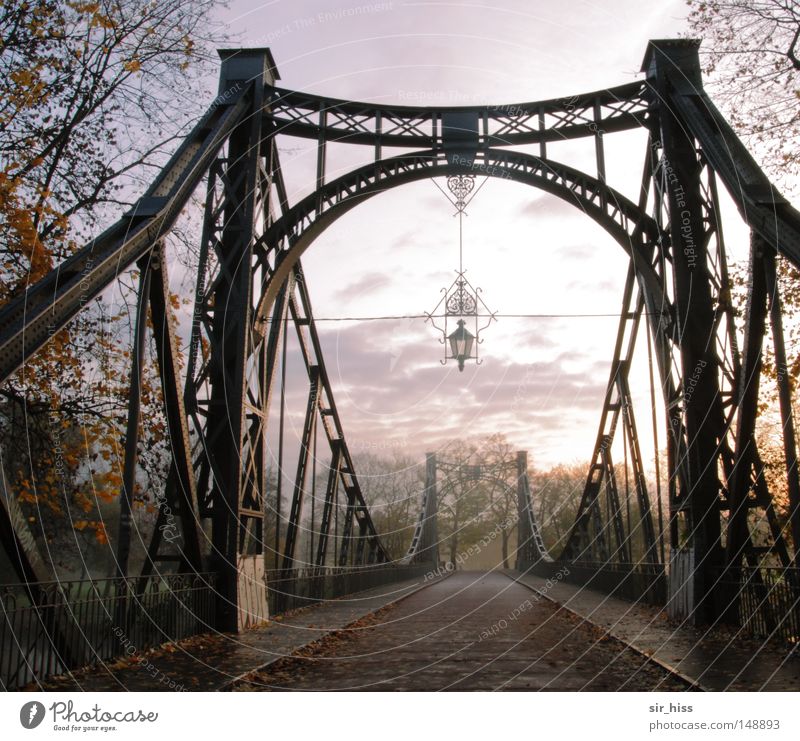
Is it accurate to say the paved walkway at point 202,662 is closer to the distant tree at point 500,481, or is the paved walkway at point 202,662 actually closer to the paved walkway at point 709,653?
the paved walkway at point 709,653

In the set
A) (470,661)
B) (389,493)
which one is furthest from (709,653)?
(389,493)

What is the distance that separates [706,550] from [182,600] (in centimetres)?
686

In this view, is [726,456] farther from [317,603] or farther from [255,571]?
[317,603]

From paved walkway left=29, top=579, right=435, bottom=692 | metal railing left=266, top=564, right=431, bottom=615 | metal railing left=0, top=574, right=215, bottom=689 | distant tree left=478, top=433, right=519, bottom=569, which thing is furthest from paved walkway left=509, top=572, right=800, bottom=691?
distant tree left=478, top=433, right=519, bottom=569

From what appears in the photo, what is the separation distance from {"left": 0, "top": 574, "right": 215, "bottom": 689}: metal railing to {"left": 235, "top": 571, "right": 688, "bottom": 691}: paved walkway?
156 centimetres

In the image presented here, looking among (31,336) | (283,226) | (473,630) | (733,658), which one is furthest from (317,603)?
(31,336)

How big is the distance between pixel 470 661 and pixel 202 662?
2850mm

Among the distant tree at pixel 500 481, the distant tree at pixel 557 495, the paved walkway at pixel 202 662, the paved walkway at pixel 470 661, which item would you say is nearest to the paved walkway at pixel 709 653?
the paved walkway at pixel 470 661

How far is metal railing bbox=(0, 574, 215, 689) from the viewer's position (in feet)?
22.4

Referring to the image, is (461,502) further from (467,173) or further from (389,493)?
(467,173)

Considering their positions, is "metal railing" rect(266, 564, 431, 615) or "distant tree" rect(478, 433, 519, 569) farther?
"distant tree" rect(478, 433, 519, 569)

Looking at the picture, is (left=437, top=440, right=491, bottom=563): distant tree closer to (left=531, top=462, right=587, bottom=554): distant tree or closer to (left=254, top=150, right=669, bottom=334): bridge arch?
(left=531, top=462, right=587, bottom=554): distant tree

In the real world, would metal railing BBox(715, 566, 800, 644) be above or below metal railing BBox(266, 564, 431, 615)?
above

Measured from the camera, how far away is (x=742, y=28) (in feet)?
39.7
